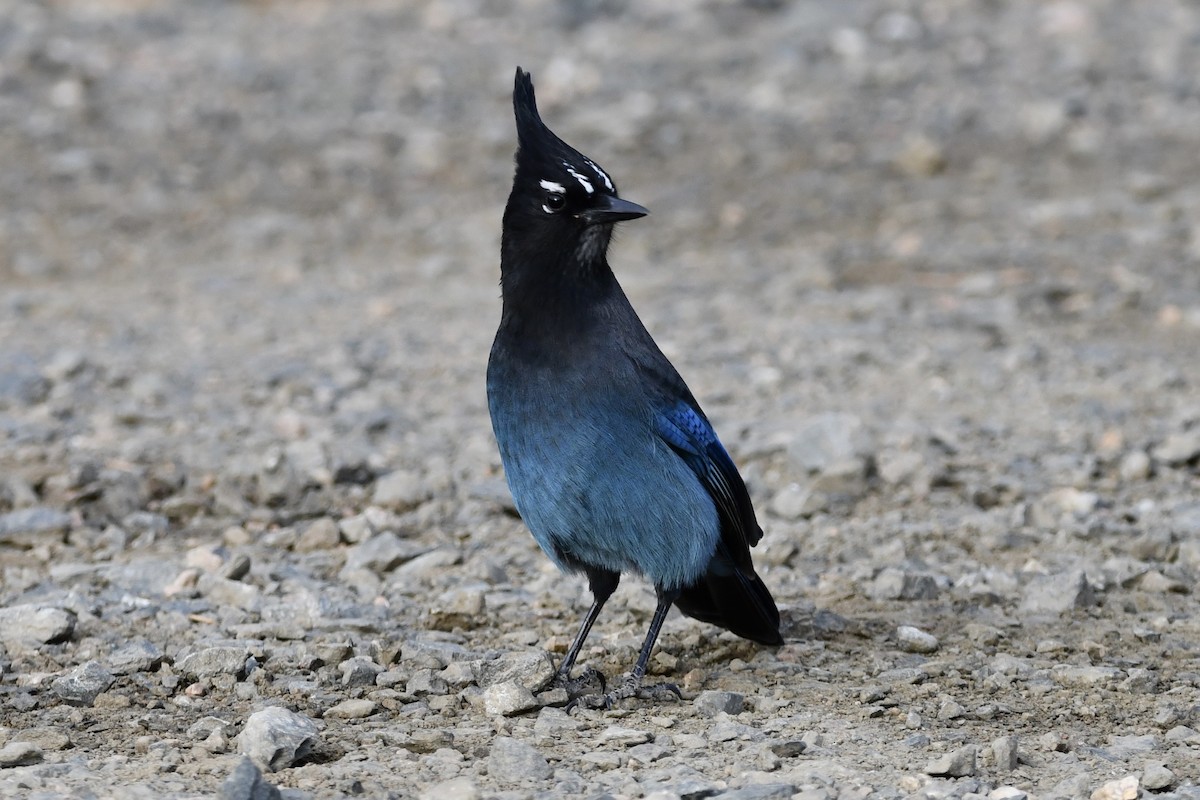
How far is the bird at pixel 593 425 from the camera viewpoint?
3994mm

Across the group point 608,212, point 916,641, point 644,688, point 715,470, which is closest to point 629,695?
point 644,688

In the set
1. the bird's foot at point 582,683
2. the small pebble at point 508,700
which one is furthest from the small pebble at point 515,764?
the bird's foot at point 582,683

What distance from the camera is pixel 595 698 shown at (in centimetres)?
400

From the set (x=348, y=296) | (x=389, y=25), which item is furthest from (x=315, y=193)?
(x=389, y=25)

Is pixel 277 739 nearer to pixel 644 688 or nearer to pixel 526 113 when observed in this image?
pixel 644 688

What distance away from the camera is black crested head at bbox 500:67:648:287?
13.5 feet

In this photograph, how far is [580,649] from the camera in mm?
4316

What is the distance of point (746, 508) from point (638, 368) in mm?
474

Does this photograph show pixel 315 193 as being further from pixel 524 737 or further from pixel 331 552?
pixel 524 737

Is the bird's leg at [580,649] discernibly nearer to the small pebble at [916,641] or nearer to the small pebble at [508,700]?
the small pebble at [508,700]

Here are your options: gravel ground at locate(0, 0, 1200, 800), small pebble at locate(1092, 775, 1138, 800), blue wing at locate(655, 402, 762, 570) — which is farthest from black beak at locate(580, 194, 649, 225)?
small pebble at locate(1092, 775, 1138, 800)

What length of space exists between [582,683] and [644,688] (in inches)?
6.8

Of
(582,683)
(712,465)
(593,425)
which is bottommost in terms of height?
(582,683)

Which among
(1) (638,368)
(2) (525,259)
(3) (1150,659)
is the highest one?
(2) (525,259)
